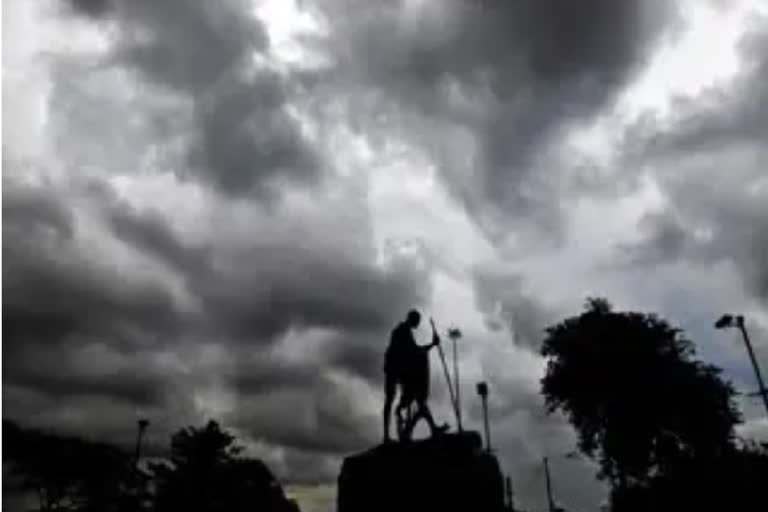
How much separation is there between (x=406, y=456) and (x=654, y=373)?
2551 cm

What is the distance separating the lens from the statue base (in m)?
9.83

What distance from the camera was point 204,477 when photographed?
1585 inches

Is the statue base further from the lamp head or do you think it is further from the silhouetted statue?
the lamp head

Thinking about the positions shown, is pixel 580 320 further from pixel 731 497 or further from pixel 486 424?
pixel 731 497

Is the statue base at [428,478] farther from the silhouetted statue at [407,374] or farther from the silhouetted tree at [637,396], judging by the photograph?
the silhouetted tree at [637,396]

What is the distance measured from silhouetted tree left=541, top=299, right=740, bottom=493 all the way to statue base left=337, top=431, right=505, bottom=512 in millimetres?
23576

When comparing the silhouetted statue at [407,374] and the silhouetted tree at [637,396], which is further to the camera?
the silhouetted tree at [637,396]

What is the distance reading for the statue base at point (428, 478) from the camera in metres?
9.83

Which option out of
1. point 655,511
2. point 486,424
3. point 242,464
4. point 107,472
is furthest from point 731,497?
point 107,472

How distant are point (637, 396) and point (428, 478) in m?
25.2

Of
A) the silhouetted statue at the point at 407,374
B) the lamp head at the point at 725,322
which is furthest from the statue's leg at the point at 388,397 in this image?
the lamp head at the point at 725,322

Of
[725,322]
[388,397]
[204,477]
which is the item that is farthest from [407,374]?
[204,477]

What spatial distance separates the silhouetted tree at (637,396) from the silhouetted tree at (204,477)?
64.6 ft

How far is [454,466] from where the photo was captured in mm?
10023
